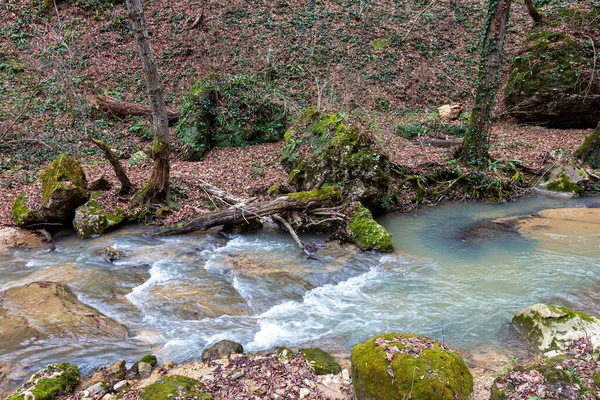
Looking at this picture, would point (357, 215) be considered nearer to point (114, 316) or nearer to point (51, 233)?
point (114, 316)

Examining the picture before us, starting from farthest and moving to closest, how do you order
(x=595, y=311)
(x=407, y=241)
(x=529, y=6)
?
1. (x=529, y=6)
2. (x=407, y=241)
3. (x=595, y=311)

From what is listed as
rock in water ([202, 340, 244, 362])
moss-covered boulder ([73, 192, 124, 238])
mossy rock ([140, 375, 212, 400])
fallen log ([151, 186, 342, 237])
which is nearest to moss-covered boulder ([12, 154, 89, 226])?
moss-covered boulder ([73, 192, 124, 238])

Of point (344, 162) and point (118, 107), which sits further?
point (118, 107)

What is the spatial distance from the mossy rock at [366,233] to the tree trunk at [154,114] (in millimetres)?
4852

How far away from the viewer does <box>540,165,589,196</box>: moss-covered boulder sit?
11.1 metres

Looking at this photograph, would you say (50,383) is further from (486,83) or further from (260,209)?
(486,83)

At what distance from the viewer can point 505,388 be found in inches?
137

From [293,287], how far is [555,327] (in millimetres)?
3985

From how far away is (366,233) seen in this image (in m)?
8.36

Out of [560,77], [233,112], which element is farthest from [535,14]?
[233,112]

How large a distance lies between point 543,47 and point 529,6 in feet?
11.7

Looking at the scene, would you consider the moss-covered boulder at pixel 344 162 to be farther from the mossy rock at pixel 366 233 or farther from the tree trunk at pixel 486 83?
the tree trunk at pixel 486 83

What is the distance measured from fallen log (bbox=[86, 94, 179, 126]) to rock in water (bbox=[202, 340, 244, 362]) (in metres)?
11.8

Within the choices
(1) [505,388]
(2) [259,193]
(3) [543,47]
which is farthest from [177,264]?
(3) [543,47]
